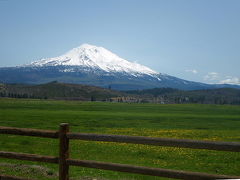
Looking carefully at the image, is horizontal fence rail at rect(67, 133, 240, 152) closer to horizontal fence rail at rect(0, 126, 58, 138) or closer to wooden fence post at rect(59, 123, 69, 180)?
wooden fence post at rect(59, 123, 69, 180)

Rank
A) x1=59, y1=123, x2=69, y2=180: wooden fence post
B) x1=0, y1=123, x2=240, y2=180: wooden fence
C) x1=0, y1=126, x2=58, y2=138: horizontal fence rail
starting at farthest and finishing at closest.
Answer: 1. x1=0, y1=126, x2=58, y2=138: horizontal fence rail
2. x1=59, y1=123, x2=69, y2=180: wooden fence post
3. x1=0, y1=123, x2=240, y2=180: wooden fence

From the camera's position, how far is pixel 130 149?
27047 mm

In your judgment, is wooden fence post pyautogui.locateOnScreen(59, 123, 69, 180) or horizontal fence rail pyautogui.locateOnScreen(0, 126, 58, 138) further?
horizontal fence rail pyautogui.locateOnScreen(0, 126, 58, 138)

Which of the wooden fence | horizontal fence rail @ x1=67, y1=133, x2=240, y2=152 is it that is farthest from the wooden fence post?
horizontal fence rail @ x1=67, y1=133, x2=240, y2=152

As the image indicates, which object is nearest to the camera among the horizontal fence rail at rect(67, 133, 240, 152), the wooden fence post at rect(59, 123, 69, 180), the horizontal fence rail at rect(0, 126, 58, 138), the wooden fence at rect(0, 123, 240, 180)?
the horizontal fence rail at rect(67, 133, 240, 152)

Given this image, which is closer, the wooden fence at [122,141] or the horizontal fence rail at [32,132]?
the wooden fence at [122,141]

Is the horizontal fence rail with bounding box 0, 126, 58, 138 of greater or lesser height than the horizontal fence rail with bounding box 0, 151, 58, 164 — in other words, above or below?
above

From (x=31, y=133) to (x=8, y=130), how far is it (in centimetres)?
89

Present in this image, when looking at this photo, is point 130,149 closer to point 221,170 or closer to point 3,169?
point 221,170

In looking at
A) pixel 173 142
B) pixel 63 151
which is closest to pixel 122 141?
pixel 173 142

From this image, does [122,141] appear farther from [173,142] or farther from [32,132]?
[32,132]

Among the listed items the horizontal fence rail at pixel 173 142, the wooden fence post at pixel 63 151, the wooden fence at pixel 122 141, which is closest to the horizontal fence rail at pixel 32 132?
the wooden fence at pixel 122 141

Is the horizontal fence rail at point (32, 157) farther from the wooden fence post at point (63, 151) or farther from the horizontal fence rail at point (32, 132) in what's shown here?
the horizontal fence rail at point (32, 132)

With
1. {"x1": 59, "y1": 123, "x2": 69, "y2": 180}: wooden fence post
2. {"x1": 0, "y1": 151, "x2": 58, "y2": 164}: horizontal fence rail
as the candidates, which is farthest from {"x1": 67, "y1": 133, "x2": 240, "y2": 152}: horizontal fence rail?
{"x1": 0, "y1": 151, "x2": 58, "y2": 164}: horizontal fence rail
